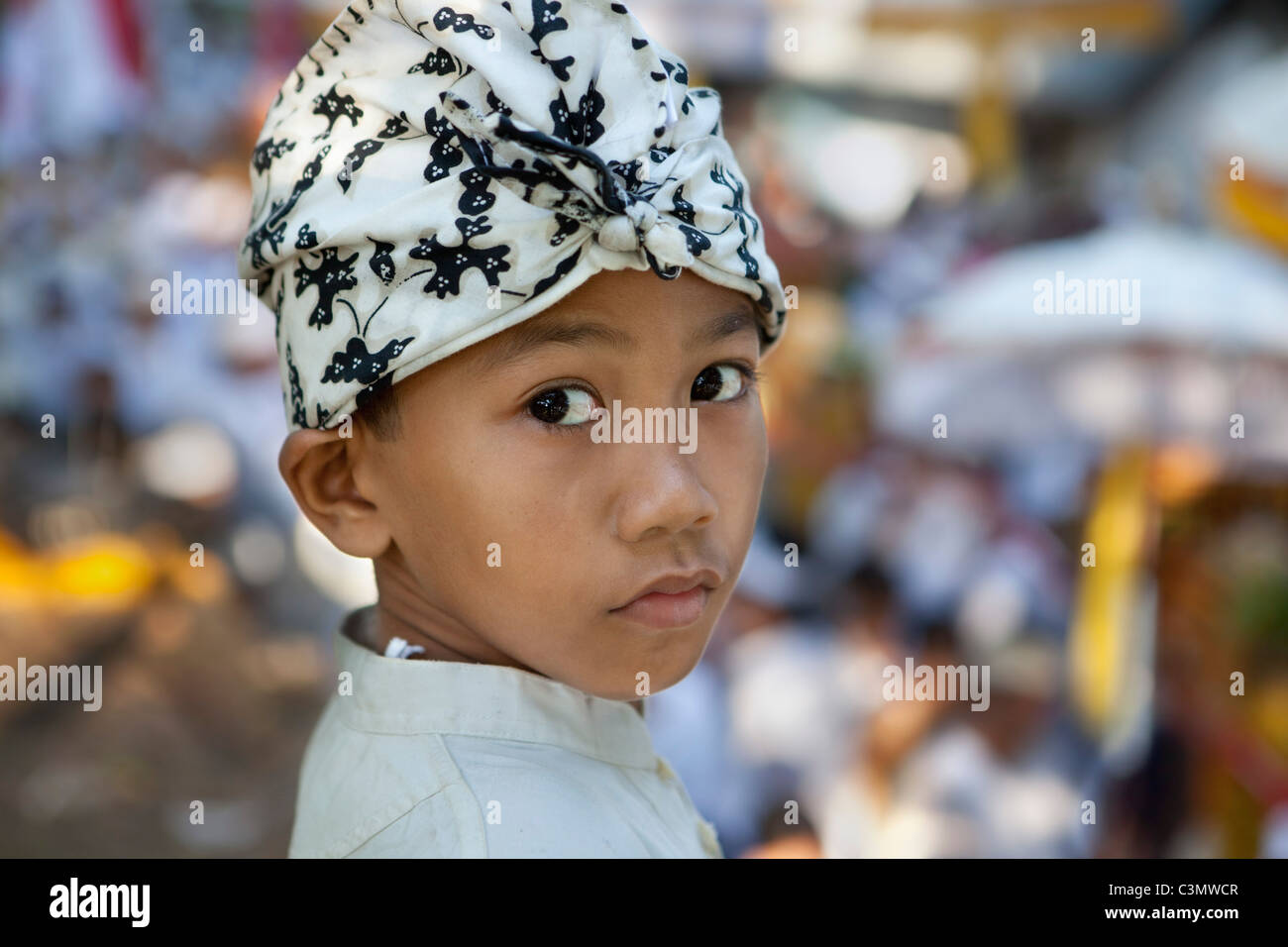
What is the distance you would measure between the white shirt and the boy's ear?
0.12 metres

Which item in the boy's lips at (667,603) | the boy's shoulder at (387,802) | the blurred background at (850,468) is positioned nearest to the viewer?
the boy's shoulder at (387,802)

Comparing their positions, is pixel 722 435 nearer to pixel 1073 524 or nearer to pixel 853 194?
pixel 1073 524

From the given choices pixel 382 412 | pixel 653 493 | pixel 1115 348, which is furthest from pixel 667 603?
pixel 1115 348

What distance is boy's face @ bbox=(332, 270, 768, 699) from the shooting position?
41.6 inches

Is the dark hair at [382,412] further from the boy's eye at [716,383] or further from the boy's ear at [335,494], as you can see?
the boy's eye at [716,383]

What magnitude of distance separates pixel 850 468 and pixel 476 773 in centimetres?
377

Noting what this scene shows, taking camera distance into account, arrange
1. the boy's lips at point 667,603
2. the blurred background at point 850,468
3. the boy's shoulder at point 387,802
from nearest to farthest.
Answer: the boy's shoulder at point 387,802
the boy's lips at point 667,603
the blurred background at point 850,468

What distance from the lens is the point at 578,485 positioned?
1059mm

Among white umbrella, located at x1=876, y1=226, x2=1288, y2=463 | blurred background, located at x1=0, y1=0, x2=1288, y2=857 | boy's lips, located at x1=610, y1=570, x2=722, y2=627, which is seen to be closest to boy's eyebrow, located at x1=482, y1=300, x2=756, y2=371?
boy's lips, located at x1=610, y1=570, x2=722, y2=627

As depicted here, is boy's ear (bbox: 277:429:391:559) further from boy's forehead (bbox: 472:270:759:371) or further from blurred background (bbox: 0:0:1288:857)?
blurred background (bbox: 0:0:1288:857)

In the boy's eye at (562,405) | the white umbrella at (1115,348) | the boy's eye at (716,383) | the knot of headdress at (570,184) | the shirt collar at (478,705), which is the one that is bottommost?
the shirt collar at (478,705)

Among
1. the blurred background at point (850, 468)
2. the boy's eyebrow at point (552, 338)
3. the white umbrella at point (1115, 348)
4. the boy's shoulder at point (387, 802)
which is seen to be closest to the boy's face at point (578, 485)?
the boy's eyebrow at point (552, 338)

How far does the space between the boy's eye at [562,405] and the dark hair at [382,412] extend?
0.15 m

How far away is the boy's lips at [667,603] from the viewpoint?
43.1 inches
